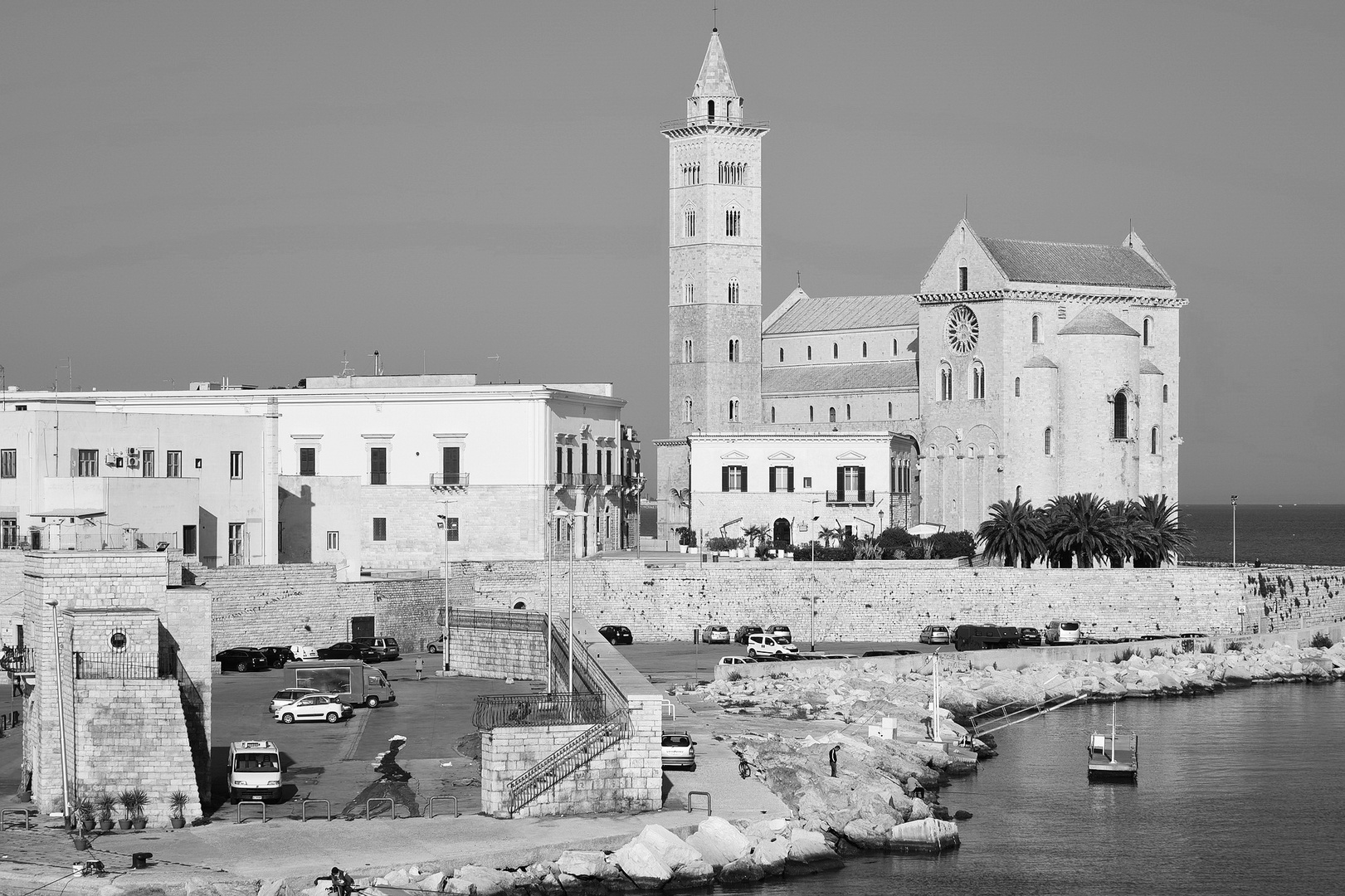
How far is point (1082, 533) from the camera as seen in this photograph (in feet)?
212

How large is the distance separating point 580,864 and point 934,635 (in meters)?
33.8

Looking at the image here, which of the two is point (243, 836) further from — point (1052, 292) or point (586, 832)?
point (1052, 292)

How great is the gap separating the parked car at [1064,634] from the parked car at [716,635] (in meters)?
10.1

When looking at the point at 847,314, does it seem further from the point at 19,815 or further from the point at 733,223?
the point at 19,815

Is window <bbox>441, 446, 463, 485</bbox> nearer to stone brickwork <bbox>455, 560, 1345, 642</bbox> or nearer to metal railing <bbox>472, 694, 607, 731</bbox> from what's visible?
stone brickwork <bbox>455, 560, 1345, 642</bbox>

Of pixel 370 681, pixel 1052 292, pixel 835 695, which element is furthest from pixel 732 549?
pixel 370 681

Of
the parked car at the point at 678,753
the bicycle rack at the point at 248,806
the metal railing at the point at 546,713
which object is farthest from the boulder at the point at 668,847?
the bicycle rack at the point at 248,806

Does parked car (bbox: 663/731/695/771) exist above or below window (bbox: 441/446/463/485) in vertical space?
below

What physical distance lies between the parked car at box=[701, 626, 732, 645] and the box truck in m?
18.4

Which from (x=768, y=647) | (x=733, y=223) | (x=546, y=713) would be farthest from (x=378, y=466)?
(x=546, y=713)

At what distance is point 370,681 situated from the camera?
43.1 m

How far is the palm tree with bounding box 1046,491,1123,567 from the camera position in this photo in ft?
212

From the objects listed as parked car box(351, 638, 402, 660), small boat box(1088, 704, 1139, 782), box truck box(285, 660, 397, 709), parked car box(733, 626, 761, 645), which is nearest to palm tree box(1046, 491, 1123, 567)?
parked car box(733, 626, 761, 645)

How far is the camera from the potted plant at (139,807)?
27.9 metres
